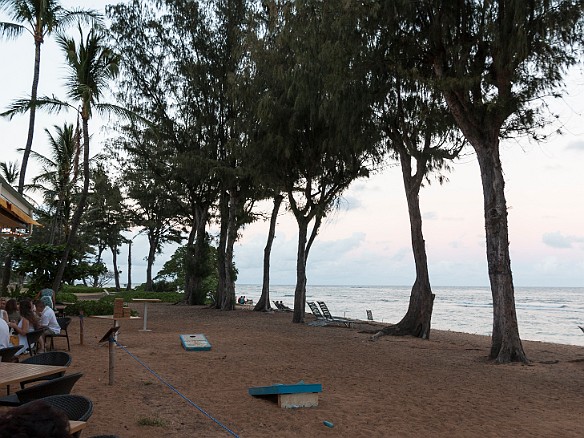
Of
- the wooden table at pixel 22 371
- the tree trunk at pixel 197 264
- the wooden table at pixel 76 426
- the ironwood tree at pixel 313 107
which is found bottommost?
the wooden table at pixel 76 426

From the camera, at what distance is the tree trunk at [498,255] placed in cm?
1285

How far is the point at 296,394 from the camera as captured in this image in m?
7.64

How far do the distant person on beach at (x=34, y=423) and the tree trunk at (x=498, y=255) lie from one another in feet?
39.9

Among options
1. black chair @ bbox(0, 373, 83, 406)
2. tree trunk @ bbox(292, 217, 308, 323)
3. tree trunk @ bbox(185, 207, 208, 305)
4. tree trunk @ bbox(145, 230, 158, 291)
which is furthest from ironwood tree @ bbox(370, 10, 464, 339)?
tree trunk @ bbox(145, 230, 158, 291)

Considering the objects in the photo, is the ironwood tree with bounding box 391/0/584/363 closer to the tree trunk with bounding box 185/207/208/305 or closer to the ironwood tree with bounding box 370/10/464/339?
the ironwood tree with bounding box 370/10/464/339

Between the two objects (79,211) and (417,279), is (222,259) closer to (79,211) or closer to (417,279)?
(79,211)

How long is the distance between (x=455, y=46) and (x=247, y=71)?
30.1 ft

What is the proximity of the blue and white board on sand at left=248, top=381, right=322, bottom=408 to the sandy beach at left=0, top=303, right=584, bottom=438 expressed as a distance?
0.12 m

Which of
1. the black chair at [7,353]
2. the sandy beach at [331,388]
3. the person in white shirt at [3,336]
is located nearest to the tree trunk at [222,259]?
the sandy beach at [331,388]

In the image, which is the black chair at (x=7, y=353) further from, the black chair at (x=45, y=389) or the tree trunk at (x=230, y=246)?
the tree trunk at (x=230, y=246)

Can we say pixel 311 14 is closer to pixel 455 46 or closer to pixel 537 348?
pixel 455 46

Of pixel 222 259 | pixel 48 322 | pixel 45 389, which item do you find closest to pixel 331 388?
pixel 45 389

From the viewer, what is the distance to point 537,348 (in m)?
17.0

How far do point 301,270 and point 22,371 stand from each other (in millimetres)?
17098
